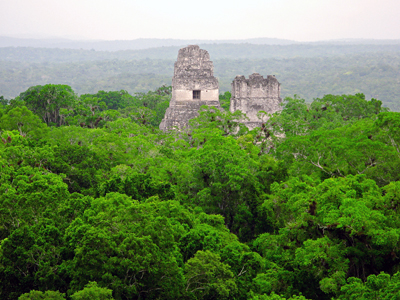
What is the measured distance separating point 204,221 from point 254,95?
2028 cm

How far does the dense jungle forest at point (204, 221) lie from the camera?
11914 millimetres

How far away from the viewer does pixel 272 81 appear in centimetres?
3562

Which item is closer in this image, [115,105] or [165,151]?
[165,151]

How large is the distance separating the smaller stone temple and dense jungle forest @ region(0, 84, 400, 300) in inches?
424

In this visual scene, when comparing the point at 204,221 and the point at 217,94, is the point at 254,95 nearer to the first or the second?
the point at 217,94

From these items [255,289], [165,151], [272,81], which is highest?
[272,81]

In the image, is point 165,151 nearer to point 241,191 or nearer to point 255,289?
point 241,191

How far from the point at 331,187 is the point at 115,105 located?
44929 millimetres

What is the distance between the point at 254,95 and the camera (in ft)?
117

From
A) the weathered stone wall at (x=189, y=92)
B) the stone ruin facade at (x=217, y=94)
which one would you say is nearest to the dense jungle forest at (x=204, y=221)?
the weathered stone wall at (x=189, y=92)

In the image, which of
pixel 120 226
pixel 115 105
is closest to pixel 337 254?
pixel 120 226

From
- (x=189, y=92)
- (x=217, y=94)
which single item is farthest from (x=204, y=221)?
(x=189, y=92)

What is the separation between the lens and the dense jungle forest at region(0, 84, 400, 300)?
11.9 meters

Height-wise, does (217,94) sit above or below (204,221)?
above
